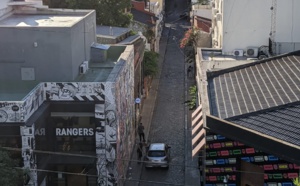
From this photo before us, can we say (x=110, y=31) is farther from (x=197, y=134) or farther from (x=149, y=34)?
(x=197, y=134)

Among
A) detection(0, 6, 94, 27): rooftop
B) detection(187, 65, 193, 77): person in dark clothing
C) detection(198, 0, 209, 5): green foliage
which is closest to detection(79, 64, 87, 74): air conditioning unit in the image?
detection(0, 6, 94, 27): rooftop

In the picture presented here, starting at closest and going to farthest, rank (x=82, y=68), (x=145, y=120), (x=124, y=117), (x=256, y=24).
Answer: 1. (x=82, y=68)
2. (x=124, y=117)
3. (x=256, y=24)
4. (x=145, y=120)

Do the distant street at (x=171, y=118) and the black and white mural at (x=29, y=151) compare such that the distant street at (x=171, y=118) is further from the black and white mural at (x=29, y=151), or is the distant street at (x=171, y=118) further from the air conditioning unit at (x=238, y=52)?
the air conditioning unit at (x=238, y=52)

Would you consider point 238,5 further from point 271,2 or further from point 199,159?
point 199,159

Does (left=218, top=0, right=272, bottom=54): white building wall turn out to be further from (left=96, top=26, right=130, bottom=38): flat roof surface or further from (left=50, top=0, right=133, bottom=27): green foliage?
(left=50, top=0, right=133, bottom=27): green foliage

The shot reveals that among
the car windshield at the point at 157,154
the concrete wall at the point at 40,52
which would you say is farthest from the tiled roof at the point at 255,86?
the concrete wall at the point at 40,52

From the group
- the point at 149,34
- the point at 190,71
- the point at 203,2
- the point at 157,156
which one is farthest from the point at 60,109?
the point at 203,2
